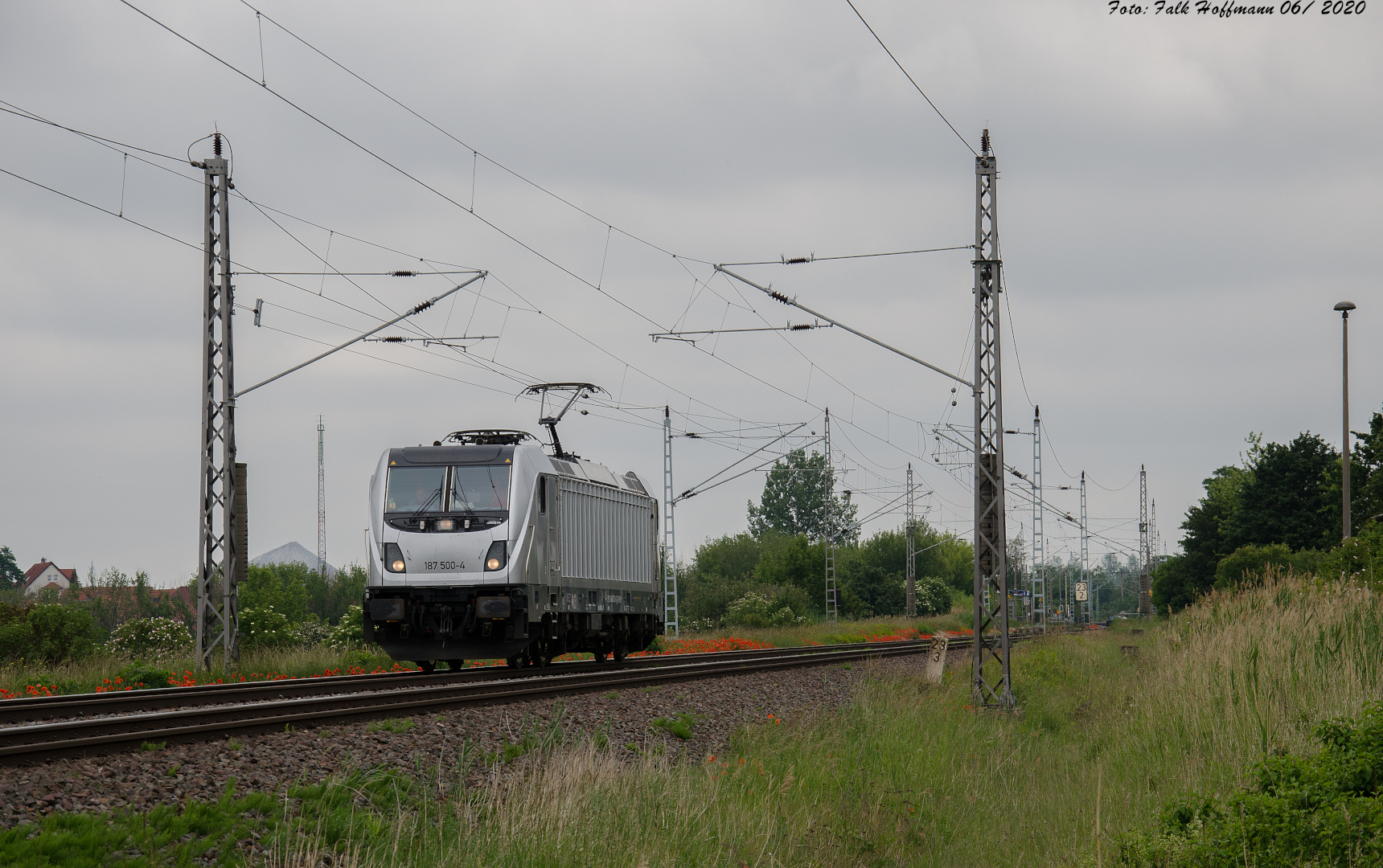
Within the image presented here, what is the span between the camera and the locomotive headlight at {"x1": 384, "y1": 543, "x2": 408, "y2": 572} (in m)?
19.0

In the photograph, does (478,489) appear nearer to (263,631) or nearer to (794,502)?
(263,631)

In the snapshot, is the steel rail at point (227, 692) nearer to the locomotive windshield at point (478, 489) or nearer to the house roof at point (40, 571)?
the locomotive windshield at point (478, 489)

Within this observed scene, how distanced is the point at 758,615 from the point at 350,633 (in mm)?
Result: 27648

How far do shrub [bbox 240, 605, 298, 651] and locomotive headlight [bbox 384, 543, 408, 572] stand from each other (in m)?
7.93

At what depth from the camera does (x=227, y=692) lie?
51.1ft

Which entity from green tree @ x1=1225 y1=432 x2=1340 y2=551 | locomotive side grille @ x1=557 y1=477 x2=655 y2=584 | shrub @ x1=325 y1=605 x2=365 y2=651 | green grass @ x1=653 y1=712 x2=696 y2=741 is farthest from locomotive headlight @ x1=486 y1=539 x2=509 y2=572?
green tree @ x1=1225 y1=432 x2=1340 y2=551

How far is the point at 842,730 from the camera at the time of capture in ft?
47.2

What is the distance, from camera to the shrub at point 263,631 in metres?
28.4

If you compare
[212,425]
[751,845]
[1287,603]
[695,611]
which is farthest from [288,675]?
[695,611]

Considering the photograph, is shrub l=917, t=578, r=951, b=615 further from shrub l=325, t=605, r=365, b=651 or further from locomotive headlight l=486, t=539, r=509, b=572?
locomotive headlight l=486, t=539, r=509, b=572

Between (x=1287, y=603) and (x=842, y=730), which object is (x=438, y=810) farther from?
(x=1287, y=603)

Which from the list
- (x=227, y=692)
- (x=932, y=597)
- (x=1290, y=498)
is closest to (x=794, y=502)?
(x=932, y=597)

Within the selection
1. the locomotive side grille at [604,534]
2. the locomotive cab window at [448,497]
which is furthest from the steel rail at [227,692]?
the locomotive cab window at [448,497]

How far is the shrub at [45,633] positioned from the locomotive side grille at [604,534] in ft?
50.1
